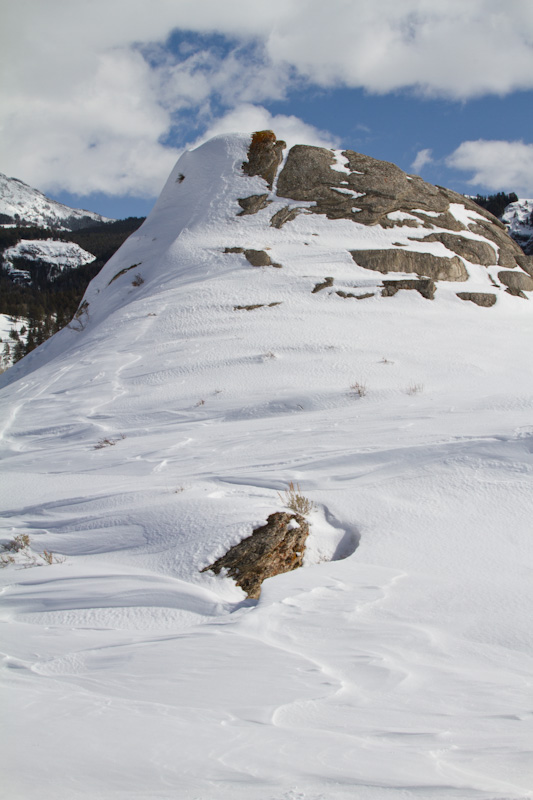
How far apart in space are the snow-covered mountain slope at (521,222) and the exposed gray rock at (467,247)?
44.2 metres

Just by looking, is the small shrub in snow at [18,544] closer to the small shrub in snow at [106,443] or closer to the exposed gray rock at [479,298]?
the small shrub in snow at [106,443]

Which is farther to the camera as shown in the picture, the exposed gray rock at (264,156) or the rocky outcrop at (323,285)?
the exposed gray rock at (264,156)

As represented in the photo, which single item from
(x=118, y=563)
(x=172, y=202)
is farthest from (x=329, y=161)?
(x=118, y=563)

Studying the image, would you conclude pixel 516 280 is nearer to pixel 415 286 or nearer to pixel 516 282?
pixel 516 282

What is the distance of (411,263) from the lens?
→ 589 inches

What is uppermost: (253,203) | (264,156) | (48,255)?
(48,255)

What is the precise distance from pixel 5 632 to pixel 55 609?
328mm

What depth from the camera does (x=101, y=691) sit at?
195cm

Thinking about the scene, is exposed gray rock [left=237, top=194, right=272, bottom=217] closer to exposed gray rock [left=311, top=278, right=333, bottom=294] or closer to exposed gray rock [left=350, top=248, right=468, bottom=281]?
exposed gray rock [left=350, top=248, right=468, bottom=281]

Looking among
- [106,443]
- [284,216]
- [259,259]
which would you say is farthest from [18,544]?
[284,216]

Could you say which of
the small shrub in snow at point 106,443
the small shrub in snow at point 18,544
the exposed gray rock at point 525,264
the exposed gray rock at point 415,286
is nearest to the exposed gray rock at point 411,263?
the exposed gray rock at point 415,286

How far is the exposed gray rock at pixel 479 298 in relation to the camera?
14117 millimetres

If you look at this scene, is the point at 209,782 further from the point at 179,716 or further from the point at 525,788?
the point at 525,788

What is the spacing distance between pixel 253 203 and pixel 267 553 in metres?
16.2
